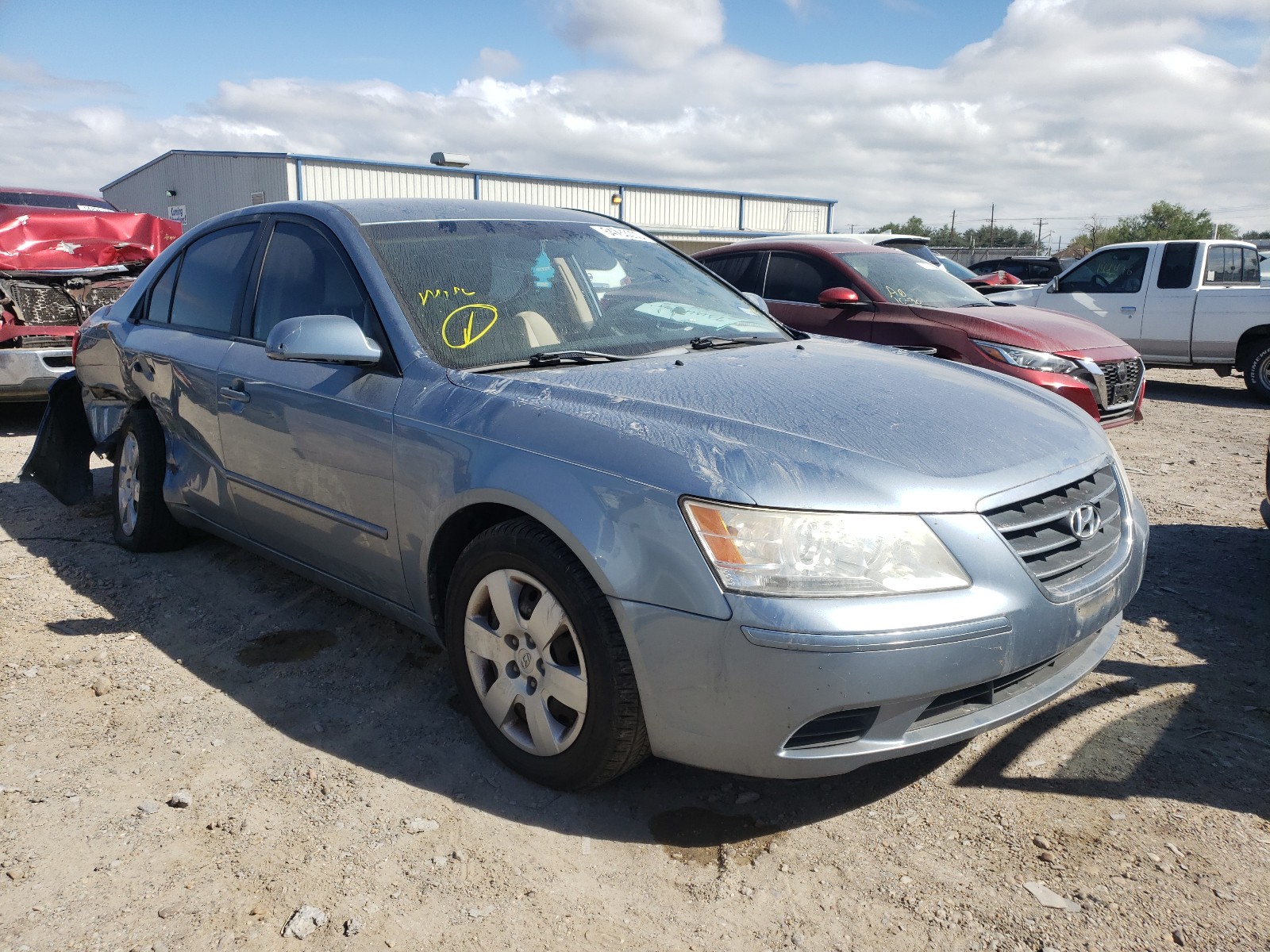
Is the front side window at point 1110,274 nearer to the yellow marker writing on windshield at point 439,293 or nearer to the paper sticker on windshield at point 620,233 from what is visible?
the paper sticker on windshield at point 620,233

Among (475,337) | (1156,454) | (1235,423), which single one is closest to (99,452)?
(475,337)

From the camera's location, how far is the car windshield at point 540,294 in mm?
3062

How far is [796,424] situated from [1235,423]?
8.15 meters

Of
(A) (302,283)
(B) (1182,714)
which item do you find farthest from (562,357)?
(B) (1182,714)

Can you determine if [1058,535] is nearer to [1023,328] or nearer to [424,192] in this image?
[1023,328]

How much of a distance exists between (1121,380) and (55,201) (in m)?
10.5

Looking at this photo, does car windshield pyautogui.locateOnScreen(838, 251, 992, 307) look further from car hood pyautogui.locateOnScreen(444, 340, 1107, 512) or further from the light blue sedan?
car hood pyautogui.locateOnScreen(444, 340, 1107, 512)

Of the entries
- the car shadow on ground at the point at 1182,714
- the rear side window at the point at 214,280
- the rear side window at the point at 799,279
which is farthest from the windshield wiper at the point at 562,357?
the rear side window at the point at 799,279

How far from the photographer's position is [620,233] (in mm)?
3961

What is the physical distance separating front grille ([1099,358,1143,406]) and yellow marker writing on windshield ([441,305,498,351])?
5.02 metres

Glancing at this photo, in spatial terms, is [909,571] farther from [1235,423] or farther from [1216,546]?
[1235,423]

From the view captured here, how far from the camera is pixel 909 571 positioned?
2.17 meters

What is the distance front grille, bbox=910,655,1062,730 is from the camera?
228 cm

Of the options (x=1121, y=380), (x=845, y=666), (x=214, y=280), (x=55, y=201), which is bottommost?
(x=845, y=666)
